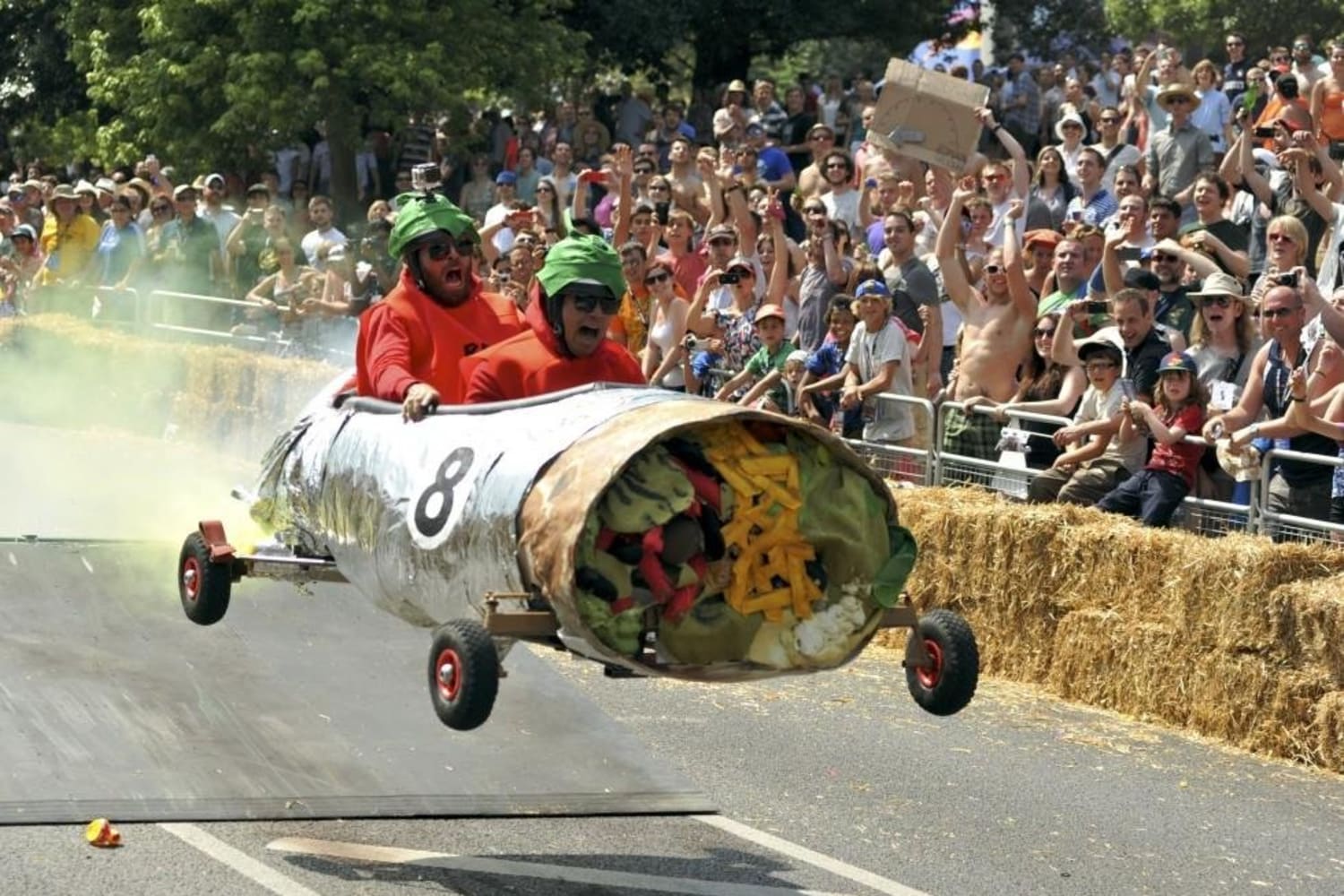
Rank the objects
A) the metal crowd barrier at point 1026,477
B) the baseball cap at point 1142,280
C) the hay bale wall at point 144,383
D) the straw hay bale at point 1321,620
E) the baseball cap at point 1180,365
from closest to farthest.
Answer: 1. the straw hay bale at point 1321,620
2. the metal crowd barrier at point 1026,477
3. the baseball cap at point 1180,365
4. the baseball cap at point 1142,280
5. the hay bale wall at point 144,383

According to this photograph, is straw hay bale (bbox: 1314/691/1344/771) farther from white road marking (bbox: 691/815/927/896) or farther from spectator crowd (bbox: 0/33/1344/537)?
white road marking (bbox: 691/815/927/896)

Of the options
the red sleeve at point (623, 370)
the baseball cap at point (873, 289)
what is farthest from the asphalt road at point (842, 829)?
the baseball cap at point (873, 289)

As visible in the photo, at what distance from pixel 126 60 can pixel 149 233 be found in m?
4.97

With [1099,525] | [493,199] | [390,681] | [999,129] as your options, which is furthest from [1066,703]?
[493,199]

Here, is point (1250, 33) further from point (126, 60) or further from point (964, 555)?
point (964, 555)

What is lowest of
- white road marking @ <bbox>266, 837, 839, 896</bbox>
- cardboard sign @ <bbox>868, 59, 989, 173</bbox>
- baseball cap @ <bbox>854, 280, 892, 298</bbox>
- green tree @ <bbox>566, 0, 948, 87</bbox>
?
white road marking @ <bbox>266, 837, 839, 896</bbox>

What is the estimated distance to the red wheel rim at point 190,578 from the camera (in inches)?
434

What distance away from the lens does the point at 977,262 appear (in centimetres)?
1636

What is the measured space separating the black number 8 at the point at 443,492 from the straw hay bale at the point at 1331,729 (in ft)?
16.0

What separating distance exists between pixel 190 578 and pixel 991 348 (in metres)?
5.56

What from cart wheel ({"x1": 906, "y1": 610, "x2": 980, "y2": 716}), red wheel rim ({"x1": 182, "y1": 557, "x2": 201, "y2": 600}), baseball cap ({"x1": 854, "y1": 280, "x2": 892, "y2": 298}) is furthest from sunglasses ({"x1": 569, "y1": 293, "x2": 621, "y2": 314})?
baseball cap ({"x1": 854, "y1": 280, "x2": 892, "y2": 298})

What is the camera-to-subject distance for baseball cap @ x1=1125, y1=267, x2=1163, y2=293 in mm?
13383

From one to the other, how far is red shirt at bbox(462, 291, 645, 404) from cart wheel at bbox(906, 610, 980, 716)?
1557 millimetres

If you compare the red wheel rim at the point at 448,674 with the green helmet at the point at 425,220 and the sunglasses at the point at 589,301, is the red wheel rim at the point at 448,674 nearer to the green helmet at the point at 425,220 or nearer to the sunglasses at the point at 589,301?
the sunglasses at the point at 589,301
